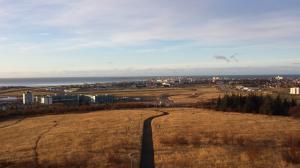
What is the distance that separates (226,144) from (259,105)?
121 ft

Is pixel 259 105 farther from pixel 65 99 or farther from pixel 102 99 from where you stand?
pixel 65 99

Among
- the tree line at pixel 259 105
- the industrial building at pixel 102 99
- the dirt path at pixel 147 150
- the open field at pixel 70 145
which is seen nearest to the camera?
the dirt path at pixel 147 150

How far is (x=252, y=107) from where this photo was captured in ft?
229

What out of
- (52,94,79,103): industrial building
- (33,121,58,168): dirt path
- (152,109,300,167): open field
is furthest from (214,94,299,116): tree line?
(52,94,79,103): industrial building

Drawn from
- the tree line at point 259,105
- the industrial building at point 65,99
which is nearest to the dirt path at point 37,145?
the tree line at point 259,105

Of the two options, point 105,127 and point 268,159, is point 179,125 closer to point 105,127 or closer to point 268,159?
point 105,127

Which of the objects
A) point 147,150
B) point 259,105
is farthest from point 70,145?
point 259,105

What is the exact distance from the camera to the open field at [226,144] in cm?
2769

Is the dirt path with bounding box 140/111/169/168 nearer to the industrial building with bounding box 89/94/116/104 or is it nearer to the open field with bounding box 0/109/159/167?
the open field with bounding box 0/109/159/167

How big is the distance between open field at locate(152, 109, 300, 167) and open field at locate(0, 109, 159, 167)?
2.63 metres

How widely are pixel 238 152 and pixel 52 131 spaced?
22604mm

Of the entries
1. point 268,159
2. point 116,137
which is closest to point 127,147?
point 116,137

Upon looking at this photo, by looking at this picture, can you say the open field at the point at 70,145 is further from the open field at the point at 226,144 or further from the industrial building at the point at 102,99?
the industrial building at the point at 102,99

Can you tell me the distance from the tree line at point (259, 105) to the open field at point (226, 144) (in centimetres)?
1630
